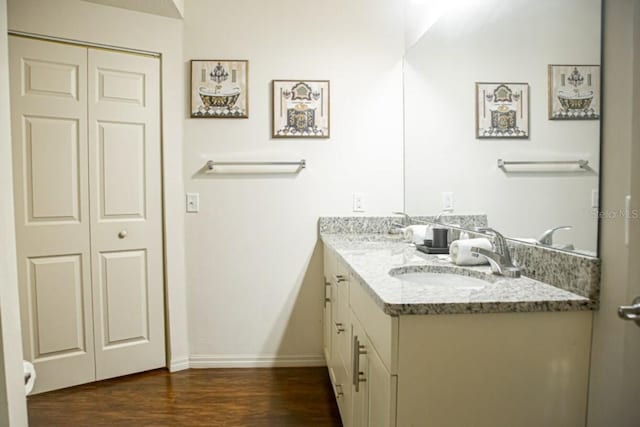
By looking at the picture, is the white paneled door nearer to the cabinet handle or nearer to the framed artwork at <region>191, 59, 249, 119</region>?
the framed artwork at <region>191, 59, 249, 119</region>

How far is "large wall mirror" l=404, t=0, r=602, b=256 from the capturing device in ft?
3.50

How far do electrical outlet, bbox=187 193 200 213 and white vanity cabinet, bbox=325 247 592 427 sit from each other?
1745 millimetres

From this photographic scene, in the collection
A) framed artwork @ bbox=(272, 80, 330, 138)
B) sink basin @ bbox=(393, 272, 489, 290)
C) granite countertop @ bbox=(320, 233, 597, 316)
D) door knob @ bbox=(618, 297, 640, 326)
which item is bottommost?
sink basin @ bbox=(393, 272, 489, 290)

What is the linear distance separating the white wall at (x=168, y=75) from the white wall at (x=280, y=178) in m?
0.06

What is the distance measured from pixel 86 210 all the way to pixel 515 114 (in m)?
2.19

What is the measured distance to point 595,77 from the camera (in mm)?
1009

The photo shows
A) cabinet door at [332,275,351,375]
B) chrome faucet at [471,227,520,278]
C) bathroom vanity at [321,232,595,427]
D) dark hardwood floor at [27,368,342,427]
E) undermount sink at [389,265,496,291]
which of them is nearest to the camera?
bathroom vanity at [321,232,595,427]

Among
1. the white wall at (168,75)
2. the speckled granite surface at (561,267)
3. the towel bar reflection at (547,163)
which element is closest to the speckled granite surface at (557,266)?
the speckled granite surface at (561,267)

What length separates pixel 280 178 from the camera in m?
2.52

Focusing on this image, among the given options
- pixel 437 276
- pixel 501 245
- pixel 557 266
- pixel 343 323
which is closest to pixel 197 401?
pixel 343 323

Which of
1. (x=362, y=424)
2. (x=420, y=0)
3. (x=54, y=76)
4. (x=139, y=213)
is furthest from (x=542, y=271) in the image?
(x=54, y=76)

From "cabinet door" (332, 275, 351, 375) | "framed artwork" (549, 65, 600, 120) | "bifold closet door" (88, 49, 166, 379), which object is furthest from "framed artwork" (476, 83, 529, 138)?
"bifold closet door" (88, 49, 166, 379)

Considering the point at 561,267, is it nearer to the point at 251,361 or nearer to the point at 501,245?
the point at 501,245

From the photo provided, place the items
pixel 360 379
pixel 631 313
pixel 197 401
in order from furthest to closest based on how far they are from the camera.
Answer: pixel 197 401 → pixel 360 379 → pixel 631 313
